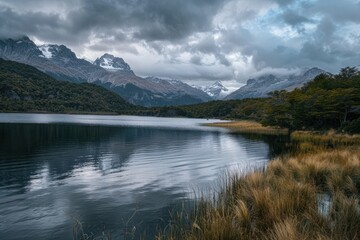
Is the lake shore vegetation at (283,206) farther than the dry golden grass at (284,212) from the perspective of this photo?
Yes

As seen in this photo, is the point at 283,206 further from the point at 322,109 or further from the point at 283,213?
the point at 322,109

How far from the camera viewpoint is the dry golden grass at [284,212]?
837 centimetres

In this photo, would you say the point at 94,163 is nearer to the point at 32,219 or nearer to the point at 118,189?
the point at 118,189

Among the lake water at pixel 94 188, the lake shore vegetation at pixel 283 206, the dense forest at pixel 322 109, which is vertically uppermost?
the dense forest at pixel 322 109

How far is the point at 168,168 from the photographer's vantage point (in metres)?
29.8

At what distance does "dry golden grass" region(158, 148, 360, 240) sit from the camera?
837 cm

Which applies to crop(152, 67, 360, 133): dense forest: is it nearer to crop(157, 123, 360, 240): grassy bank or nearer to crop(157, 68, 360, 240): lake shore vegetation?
crop(157, 68, 360, 240): lake shore vegetation

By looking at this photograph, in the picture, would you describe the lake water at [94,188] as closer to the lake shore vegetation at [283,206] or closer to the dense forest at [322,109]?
the lake shore vegetation at [283,206]

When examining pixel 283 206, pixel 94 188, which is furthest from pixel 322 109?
pixel 283 206

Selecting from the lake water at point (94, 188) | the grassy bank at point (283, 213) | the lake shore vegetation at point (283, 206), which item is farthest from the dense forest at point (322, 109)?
the grassy bank at point (283, 213)

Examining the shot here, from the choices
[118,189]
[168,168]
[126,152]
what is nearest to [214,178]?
[168,168]

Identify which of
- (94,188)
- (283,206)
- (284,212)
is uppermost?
(283,206)

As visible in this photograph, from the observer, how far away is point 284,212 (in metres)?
10.6

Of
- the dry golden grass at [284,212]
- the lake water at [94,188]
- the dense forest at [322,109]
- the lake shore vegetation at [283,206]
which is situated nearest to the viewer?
the dry golden grass at [284,212]
